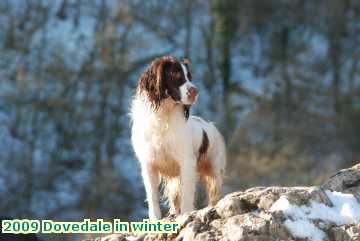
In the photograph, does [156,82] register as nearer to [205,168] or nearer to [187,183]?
[187,183]

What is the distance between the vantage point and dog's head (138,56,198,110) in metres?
10.8

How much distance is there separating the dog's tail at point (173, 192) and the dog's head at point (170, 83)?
3.39 ft

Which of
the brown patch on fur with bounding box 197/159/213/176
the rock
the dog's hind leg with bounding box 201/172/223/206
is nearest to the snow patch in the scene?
the rock

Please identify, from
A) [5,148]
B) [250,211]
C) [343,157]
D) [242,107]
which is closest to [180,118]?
[250,211]

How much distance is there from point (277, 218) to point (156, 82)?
3.80m

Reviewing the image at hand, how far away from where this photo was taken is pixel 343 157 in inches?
1444

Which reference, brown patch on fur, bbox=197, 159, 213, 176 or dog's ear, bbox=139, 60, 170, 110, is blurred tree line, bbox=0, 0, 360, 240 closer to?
brown patch on fur, bbox=197, 159, 213, 176

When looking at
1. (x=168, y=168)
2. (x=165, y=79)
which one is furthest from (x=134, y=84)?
(x=165, y=79)

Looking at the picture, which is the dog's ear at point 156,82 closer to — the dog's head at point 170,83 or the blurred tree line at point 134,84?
the dog's head at point 170,83

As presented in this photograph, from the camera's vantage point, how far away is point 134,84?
43.6m

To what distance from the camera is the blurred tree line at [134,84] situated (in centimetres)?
3734

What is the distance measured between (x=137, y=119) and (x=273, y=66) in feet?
116

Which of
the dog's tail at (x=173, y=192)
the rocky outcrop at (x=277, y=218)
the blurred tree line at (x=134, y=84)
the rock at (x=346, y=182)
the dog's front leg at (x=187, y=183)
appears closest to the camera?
the rocky outcrop at (x=277, y=218)

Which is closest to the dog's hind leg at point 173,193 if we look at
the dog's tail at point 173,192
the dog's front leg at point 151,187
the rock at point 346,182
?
the dog's tail at point 173,192
